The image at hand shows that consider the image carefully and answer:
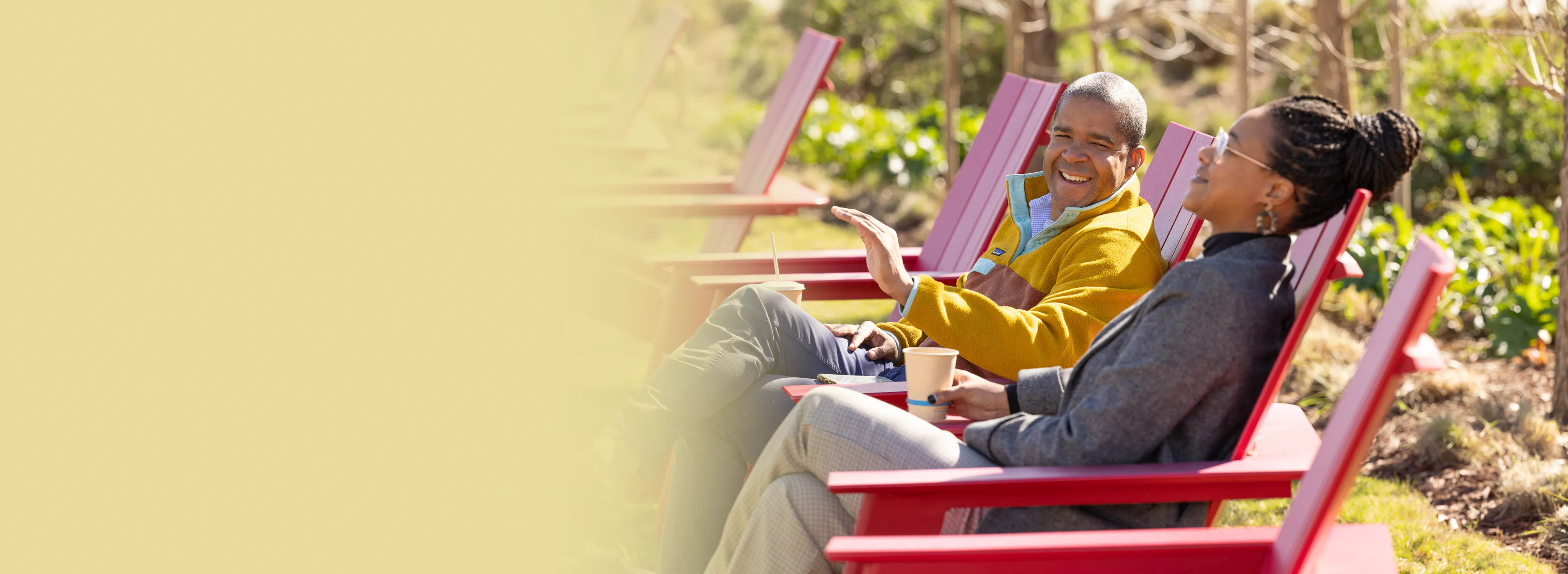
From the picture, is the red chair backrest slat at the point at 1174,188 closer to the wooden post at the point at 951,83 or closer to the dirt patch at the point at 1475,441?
the dirt patch at the point at 1475,441

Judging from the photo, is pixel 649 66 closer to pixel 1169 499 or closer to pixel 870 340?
pixel 870 340

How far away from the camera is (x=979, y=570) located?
1.59 metres

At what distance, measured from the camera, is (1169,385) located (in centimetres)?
178

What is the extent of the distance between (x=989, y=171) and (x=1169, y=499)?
2.10 meters

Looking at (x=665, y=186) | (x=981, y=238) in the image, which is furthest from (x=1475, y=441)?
(x=665, y=186)

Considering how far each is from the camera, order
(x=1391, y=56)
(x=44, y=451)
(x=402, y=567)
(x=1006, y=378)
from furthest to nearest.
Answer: (x=1391, y=56), (x=402, y=567), (x=44, y=451), (x=1006, y=378)

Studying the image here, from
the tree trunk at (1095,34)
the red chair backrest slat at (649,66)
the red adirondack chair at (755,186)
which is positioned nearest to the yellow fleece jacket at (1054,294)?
the red adirondack chair at (755,186)

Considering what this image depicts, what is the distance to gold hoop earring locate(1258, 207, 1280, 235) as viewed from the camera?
73.3 inches

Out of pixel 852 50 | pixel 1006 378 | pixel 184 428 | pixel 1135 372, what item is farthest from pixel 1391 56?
pixel 852 50

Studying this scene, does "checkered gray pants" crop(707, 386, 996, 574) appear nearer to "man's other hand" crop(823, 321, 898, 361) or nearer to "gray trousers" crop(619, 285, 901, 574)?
"gray trousers" crop(619, 285, 901, 574)

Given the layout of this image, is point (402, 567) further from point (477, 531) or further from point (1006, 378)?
point (1006, 378)

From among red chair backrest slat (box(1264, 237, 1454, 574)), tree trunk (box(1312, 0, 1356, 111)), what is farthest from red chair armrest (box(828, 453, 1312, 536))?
tree trunk (box(1312, 0, 1356, 111))

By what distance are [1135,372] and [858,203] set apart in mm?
5991

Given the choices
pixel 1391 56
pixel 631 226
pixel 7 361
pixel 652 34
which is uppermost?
pixel 1391 56
